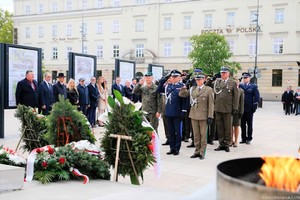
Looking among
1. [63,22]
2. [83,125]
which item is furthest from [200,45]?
[83,125]

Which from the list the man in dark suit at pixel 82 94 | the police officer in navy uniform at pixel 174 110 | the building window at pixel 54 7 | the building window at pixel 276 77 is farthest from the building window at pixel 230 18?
A: the police officer in navy uniform at pixel 174 110

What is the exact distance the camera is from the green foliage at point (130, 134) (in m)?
4.93

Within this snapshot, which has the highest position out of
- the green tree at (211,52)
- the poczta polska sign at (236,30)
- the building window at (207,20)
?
the building window at (207,20)

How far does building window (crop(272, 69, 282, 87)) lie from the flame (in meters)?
43.0

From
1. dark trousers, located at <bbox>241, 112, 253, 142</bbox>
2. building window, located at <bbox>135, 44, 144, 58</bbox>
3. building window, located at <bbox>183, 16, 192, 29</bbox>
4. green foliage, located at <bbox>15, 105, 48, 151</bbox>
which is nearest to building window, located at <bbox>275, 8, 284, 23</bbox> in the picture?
building window, located at <bbox>183, 16, 192, 29</bbox>

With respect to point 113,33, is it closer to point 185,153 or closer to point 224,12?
point 224,12

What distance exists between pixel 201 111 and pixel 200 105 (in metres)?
0.13

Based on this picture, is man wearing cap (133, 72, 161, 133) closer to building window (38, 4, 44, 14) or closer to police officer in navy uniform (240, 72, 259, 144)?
police officer in navy uniform (240, 72, 259, 144)

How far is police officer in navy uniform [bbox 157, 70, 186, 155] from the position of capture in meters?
8.23

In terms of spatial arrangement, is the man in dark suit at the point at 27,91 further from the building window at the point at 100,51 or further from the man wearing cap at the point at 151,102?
the building window at the point at 100,51

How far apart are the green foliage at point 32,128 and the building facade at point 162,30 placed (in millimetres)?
34066

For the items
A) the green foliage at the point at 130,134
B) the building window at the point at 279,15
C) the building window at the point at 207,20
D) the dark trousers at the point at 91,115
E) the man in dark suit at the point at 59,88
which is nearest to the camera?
the green foliage at the point at 130,134

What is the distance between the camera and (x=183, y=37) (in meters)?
47.7

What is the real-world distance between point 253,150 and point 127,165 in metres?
4.89
